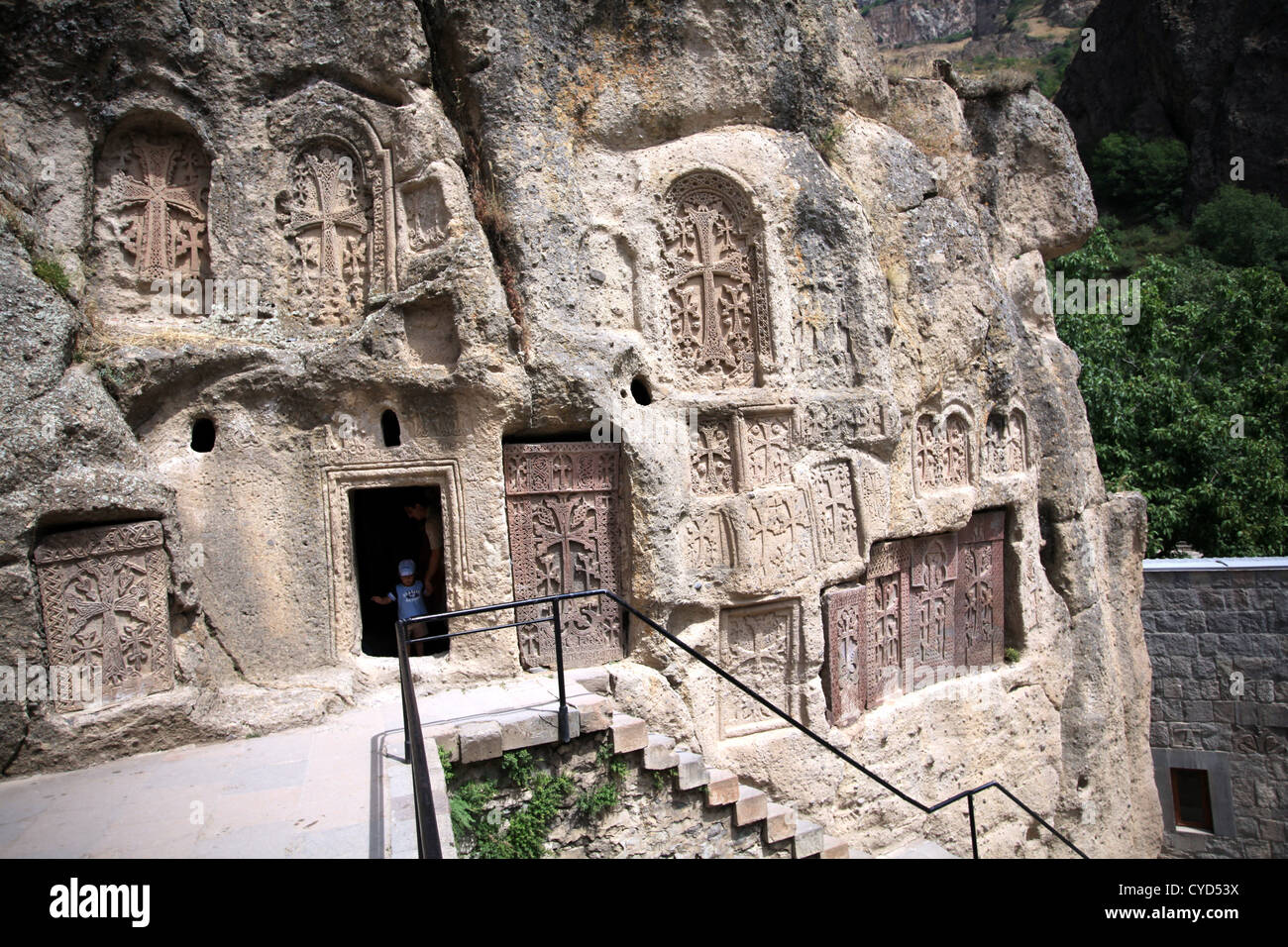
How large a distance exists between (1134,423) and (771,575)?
30.9 feet

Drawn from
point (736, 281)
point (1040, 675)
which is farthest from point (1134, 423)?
point (736, 281)

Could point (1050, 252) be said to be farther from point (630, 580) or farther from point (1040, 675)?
point (630, 580)

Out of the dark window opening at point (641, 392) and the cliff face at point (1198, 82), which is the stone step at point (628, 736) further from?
the cliff face at point (1198, 82)

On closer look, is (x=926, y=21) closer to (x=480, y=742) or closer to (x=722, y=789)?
(x=722, y=789)

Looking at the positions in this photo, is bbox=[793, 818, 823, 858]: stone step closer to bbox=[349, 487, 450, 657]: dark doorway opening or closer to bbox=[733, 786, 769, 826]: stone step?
bbox=[733, 786, 769, 826]: stone step

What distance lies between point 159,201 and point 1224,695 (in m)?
12.6

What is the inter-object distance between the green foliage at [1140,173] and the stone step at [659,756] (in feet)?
96.8

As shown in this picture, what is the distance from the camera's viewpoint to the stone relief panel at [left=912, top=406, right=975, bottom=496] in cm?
886

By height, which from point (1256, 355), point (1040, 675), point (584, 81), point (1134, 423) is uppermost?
point (584, 81)

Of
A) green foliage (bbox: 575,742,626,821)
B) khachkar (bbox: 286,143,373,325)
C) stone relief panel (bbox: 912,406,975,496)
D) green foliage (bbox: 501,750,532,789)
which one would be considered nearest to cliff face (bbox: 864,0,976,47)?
stone relief panel (bbox: 912,406,975,496)

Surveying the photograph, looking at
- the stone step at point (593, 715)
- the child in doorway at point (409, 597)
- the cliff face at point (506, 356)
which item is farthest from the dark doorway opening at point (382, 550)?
the stone step at point (593, 715)

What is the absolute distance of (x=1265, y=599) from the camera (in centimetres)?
1083

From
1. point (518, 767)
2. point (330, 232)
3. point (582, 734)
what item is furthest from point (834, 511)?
point (330, 232)

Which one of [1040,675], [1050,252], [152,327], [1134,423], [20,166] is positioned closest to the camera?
[20,166]
